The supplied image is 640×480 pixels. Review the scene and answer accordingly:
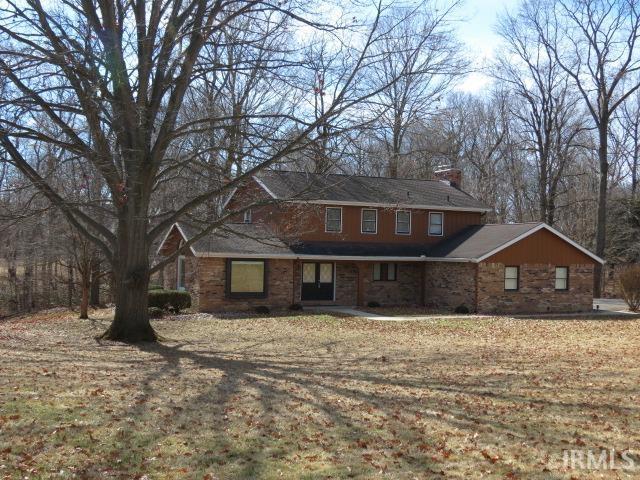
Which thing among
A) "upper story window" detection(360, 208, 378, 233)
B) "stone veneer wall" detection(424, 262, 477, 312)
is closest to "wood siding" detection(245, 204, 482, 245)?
"upper story window" detection(360, 208, 378, 233)

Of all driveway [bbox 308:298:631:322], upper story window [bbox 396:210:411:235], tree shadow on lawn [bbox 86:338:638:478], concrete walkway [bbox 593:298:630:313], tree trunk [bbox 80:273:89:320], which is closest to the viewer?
tree shadow on lawn [bbox 86:338:638:478]

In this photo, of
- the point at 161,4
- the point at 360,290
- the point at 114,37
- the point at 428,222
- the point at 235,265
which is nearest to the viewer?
the point at 114,37

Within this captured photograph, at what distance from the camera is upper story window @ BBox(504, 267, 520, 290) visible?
25766 millimetres

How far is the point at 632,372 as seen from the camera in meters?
11.0

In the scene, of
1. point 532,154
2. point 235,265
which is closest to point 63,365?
point 235,265

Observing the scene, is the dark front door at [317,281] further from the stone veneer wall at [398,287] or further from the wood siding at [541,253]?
the wood siding at [541,253]

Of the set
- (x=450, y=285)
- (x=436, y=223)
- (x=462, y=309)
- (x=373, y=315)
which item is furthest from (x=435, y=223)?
(x=373, y=315)

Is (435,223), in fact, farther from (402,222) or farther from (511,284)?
(511,284)

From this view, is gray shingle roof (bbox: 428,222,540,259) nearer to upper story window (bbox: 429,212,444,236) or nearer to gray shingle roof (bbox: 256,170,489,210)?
upper story window (bbox: 429,212,444,236)

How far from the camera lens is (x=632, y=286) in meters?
26.9

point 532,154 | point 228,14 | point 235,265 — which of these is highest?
point 532,154

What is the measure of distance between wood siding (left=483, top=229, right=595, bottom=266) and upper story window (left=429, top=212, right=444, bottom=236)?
14.4 ft

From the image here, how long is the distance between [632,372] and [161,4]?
12.2 m

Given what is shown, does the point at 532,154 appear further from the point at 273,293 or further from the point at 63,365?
the point at 63,365
